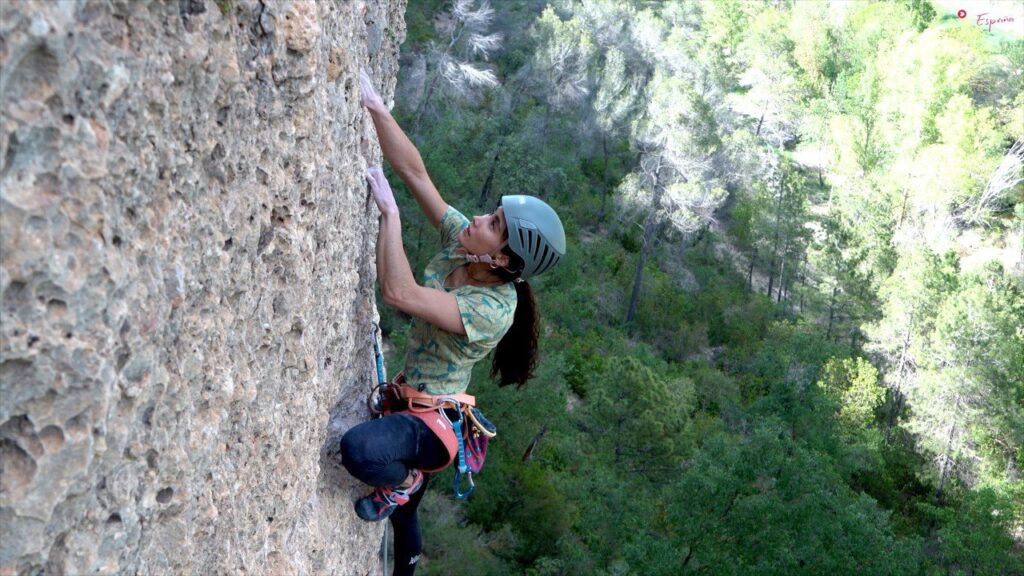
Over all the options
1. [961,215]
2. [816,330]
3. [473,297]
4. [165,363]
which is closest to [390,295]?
[473,297]

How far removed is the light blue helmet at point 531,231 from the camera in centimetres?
351

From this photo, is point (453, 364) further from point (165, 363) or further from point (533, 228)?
point (165, 363)

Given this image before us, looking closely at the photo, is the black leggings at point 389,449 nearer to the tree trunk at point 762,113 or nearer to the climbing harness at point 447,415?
the climbing harness at point 447,415

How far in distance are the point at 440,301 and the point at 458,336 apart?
0.90ft

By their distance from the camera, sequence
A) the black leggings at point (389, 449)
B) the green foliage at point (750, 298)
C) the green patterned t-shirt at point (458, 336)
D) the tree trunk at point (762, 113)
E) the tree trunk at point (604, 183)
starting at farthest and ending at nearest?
the tree trunk at point (762, 113) < the tree trunk at point (604, 183) < the green foliage at point (750, 298) < the green patterned t-shirt at point (458, 336) < the black leggings at point (389, 449)

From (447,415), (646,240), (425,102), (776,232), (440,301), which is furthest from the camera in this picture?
(776,232)

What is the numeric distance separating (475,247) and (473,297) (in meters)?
0.21

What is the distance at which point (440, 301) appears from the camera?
3367 millimetres

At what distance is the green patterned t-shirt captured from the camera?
11.5 ft

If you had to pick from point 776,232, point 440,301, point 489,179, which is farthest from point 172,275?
point 776,232

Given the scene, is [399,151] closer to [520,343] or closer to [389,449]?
[520,343]

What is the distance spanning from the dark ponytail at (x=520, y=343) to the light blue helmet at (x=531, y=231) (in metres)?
0.21

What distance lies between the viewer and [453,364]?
3.66 meters

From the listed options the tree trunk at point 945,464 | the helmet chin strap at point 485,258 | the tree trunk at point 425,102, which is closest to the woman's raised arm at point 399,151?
the helmet chin strap at point 485,258
